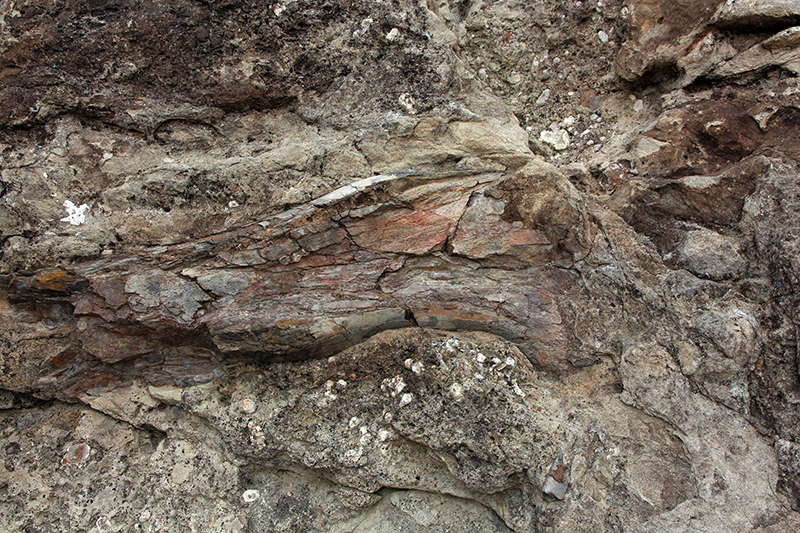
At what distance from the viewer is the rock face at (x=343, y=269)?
7.31ft

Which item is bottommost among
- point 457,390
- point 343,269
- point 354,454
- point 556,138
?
point 354,454

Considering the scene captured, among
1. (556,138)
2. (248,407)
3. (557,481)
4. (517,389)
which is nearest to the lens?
(557,481)

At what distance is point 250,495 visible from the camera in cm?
242

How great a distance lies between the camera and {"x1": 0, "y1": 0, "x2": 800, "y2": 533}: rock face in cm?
223

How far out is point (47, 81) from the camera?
8.01 feet

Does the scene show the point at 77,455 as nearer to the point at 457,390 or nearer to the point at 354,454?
the point at 354,454

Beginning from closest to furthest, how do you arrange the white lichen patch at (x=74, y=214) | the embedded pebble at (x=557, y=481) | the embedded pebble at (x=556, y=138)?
the embedded pebble at (x=557, y=481)
the white lichen patch at (x=74, y=214)
the embedded pebble at (x=556, y=138)

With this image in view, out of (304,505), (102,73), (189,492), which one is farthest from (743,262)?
(102,73)

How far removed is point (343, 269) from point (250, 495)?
4.08ft

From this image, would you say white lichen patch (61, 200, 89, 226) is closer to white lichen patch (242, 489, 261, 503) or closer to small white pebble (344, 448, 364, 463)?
white lichen patch (242, 489, 261, 503)

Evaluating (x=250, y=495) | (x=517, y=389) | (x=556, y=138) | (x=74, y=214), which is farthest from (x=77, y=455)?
(x=556, y=138)

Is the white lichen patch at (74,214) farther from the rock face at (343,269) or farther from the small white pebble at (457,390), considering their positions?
the small white pebble at (457,390)

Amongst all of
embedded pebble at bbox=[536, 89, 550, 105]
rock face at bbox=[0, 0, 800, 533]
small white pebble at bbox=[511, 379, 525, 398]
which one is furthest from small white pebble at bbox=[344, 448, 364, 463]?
embedded pebble at bbox=[536, 89, 550, 105]

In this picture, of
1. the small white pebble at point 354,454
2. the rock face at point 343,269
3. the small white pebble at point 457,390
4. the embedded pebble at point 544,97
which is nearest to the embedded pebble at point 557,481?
the rock face at point 343,269
